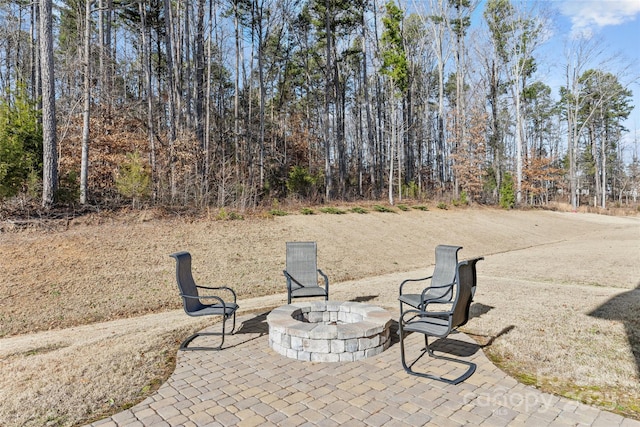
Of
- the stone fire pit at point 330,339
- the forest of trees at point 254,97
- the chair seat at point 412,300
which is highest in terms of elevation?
the forest of trees at point 254,97

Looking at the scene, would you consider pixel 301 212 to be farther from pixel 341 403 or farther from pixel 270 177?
pixel 341 403

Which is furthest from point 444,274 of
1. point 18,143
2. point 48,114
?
point 18,143

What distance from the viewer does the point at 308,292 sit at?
5.42 meters

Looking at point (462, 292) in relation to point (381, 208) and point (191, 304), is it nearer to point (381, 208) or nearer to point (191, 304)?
point (191, 304)

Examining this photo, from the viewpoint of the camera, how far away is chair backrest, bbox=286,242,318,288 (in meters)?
5.83

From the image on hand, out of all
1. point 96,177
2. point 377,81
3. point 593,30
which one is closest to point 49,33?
point 96,177

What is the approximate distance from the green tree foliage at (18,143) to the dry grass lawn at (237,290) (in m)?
1.33

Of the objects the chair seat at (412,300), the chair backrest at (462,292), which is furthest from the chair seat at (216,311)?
the chair backrest at (462,292)

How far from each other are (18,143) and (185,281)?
27.4 ft

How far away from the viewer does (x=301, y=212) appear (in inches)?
551

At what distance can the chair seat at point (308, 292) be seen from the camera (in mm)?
5340

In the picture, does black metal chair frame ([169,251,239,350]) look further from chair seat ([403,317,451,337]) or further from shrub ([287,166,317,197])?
shrub ([287,166,317,197])

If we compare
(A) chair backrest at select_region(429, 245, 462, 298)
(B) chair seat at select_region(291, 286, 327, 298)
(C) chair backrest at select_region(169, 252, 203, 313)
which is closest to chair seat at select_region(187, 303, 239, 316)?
(C) chair backrest at select_region(169, 252, 203, 313)

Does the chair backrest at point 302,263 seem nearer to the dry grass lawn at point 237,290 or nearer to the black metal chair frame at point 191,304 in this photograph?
the dry grass lawn at point 237,290
